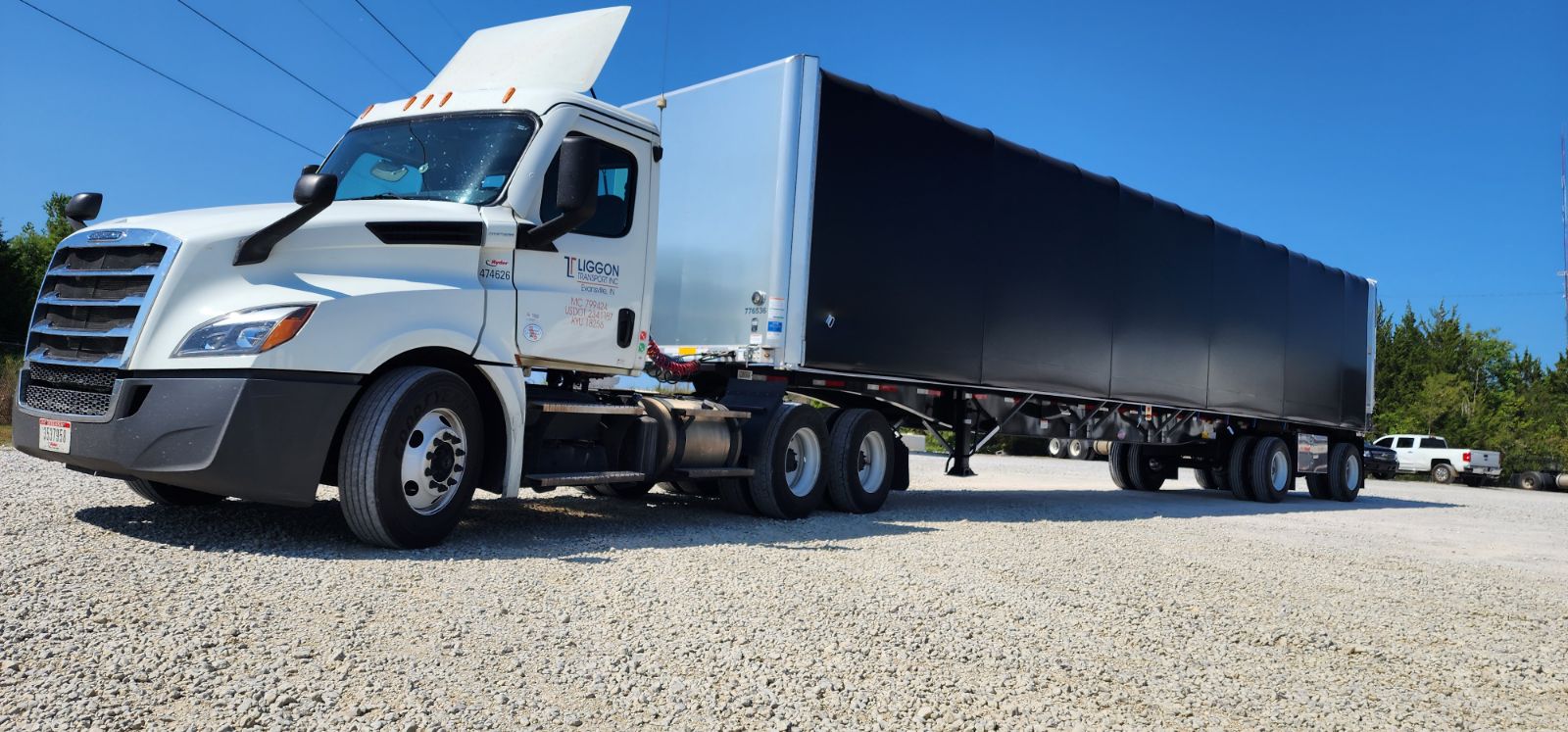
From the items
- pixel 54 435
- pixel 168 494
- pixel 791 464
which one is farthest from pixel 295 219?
pixel 791 464

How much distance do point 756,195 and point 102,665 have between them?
616 cm

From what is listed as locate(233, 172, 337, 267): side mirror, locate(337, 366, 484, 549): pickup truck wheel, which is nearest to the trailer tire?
locate(337, 366, 484, 549): pickup truck wheel

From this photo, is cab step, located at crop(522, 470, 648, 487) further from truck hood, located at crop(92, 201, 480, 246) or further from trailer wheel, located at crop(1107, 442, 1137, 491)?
trailer wheel, located at crop(1107, 442, 1137, 491)

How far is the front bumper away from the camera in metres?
5.10

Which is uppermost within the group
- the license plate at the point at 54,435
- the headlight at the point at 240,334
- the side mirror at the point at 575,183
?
the side mirror at the point at 575,183

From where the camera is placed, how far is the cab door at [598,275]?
21.4 feet

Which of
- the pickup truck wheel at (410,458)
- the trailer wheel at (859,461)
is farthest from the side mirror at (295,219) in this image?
the trailer wheel at (859,461)

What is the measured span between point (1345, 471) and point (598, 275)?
15.6 m

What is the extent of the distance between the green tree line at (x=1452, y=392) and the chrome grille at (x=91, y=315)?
30.5m

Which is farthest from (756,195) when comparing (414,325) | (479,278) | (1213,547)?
(1213,547)

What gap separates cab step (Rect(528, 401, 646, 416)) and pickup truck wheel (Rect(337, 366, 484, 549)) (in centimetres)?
50

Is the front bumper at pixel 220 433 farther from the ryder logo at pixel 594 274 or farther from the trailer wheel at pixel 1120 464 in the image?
the trailer wheel at pixel 1120 464

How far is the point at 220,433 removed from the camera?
5074mm

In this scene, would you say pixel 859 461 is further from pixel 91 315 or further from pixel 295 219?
pixel 91 315
